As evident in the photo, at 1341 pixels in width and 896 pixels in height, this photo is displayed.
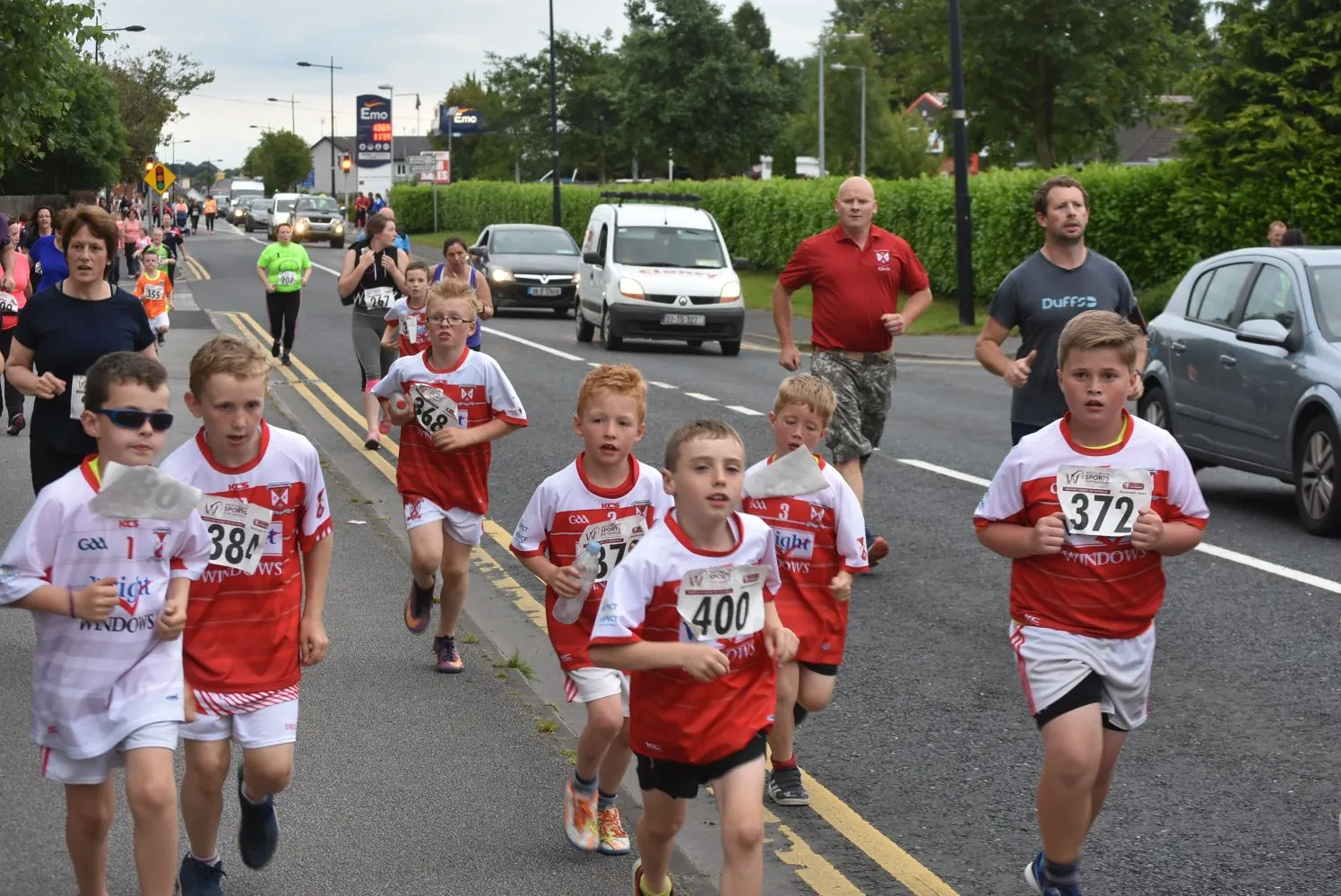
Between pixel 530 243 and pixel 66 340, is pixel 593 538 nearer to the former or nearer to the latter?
pixel 66 340

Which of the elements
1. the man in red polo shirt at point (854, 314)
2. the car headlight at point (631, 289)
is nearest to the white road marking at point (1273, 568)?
the man in red polo shirt at point (854, 314)

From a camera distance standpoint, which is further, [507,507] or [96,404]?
[507,507]

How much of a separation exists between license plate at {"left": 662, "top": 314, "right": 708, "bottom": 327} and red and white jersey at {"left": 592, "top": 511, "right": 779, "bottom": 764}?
2138 cm

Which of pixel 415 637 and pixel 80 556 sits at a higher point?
pixel 80 556

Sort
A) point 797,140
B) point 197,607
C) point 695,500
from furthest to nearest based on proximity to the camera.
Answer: point 797,140, point 197,607, point 695,500

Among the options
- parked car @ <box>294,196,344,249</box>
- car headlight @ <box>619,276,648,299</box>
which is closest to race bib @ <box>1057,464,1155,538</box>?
car headlight @ <box>619,276,648,299</box>

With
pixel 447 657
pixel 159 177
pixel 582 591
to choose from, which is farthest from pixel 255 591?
pixel 159 177

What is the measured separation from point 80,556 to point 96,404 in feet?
1.25

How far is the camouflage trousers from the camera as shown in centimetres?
956

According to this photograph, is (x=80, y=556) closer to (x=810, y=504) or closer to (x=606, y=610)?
(x=606, y=610)

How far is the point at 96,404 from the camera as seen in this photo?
443 cm

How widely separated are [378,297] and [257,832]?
1039cm

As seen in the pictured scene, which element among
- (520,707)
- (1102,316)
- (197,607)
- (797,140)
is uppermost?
(797,140)

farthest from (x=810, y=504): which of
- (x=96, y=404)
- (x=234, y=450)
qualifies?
(x=96, y=404)
